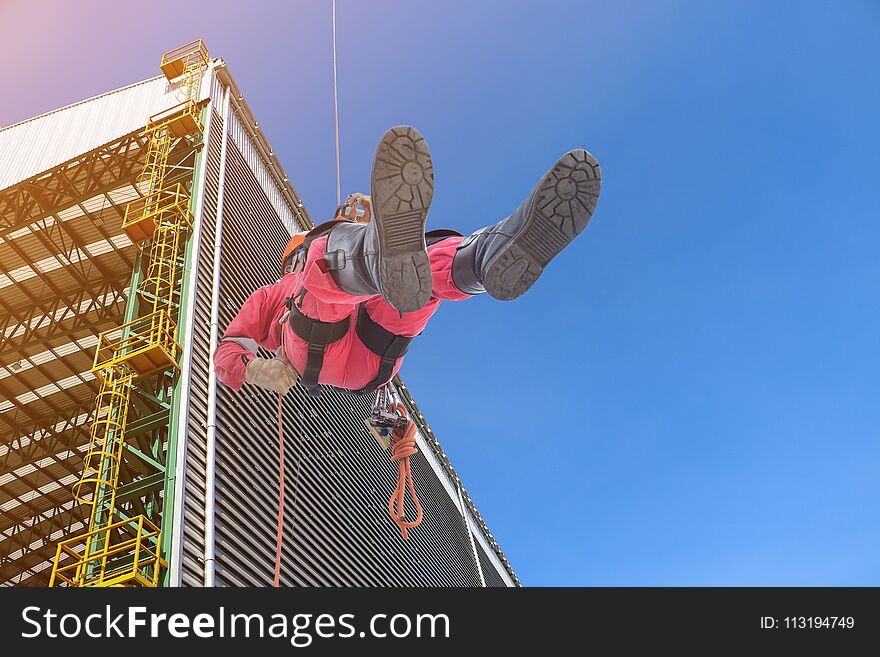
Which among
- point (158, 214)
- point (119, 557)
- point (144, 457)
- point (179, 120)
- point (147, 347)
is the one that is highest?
point (179, 120)

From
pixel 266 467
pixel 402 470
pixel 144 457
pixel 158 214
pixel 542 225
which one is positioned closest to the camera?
pixel 542 225

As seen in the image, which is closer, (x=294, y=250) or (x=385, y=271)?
(x=385, y=271)

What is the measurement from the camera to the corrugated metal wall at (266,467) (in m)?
7.73

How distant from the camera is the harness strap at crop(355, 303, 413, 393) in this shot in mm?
4316

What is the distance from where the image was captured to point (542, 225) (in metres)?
3.23

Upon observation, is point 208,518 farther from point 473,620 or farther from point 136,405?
point 473,620

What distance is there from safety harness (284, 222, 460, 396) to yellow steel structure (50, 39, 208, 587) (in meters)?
3.43

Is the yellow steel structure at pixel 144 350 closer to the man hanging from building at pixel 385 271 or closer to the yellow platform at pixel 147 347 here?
the yellow platform at pixel 147 347

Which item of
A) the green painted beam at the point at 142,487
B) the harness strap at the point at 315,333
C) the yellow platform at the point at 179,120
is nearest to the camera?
the harness strap at the point at 315,333

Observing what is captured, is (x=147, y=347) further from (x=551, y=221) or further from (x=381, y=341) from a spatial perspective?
(x=551, y=221)

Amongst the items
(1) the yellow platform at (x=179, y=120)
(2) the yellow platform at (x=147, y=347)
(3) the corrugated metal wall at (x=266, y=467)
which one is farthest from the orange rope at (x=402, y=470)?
(1) the yellow platform at (x=179, y=120)

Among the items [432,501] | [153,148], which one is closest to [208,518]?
[153,148]

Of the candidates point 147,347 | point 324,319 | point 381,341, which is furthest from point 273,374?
point 147,347

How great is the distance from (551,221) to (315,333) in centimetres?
164
